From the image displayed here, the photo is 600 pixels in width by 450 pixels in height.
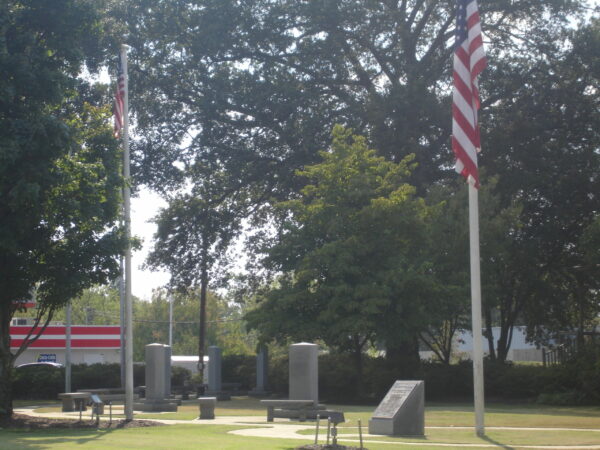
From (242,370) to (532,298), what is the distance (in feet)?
46.8

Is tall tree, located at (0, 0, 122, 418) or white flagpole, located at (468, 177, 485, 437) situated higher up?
tall tree, located at (0, 0, 122, 418)

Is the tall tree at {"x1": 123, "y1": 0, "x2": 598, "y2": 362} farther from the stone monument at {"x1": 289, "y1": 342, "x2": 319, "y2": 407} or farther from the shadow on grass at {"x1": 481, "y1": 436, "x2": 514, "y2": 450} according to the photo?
the shadow on grass at {"x1": 481, "y1": 436, "x2": 514, "y2": 450}

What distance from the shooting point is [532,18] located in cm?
3822

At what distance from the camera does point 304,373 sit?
23625mm

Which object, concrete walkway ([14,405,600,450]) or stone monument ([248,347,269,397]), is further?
stone monument ([248,347,269,397])

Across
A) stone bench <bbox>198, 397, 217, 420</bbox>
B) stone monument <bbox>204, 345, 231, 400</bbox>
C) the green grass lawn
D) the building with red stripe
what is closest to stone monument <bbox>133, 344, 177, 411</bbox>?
the green grass lawn

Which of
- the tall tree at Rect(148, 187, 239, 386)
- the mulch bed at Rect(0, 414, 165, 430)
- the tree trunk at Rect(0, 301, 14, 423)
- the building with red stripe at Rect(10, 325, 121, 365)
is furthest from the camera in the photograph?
the building with red stripe at Rect(10, 325, 121, 365)

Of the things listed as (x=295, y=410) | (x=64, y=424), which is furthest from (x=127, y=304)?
(x=295, y=410)

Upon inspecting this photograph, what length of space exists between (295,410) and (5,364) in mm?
7486

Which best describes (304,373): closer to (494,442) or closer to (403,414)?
(403,414)

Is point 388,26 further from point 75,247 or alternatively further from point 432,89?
point 75,247

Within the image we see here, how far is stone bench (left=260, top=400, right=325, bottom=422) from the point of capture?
22078mm

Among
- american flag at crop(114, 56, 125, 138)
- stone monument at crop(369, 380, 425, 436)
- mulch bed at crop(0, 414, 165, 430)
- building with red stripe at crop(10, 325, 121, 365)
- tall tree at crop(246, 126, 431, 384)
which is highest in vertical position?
american flag at crop(114, 56, 125, 138)

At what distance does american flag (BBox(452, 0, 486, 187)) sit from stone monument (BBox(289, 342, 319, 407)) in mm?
8318
